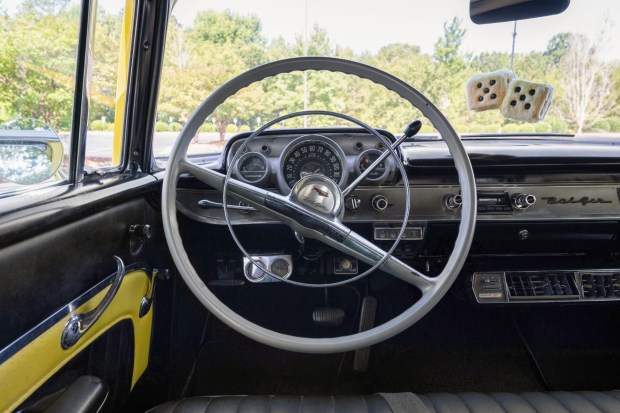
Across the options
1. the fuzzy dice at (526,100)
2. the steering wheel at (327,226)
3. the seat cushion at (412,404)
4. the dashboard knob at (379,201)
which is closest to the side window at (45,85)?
the steering wheel at (327,226)

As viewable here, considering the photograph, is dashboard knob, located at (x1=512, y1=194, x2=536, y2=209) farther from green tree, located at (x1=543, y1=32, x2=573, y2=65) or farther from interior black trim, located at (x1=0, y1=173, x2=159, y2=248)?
interior black trim, located at (x1=0, y1=173, x2=159, y2=248)

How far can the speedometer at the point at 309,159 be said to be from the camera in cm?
168

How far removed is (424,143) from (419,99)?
0.94 metres

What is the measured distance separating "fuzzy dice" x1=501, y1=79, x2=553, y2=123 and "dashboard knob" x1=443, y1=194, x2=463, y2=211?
39cm

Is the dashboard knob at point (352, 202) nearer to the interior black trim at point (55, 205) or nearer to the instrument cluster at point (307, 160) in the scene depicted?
the instrument cluster at point (307, 160)

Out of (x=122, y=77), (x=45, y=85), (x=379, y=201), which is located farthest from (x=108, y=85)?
(x=379, y=201)

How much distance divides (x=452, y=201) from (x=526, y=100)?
0.49 meters

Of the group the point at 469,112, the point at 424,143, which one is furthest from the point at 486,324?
the point at 469,112

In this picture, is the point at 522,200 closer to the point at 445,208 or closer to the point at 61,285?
the point at 445,208

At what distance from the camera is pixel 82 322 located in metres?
1.21

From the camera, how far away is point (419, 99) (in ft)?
4.22

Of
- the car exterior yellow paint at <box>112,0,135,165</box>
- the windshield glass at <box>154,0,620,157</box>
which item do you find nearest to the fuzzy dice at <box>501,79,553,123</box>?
the windshield glass at <box>154,0,620,157</box>

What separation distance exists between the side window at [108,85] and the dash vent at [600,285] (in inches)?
82.9

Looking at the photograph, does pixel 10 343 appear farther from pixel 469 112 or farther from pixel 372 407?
pixel 469 112
